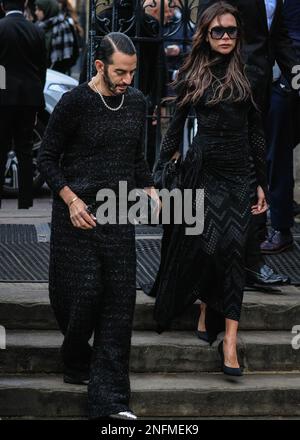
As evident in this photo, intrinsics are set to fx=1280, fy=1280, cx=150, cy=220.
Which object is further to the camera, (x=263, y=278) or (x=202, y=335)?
(x=263, y=278)

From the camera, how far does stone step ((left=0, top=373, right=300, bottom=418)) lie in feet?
21.8

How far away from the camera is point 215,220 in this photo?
22.7ft

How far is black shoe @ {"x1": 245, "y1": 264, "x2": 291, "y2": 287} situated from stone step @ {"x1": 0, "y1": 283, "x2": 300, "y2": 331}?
7.4 inches

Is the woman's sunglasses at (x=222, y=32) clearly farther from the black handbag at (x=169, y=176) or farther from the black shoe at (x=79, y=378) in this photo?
the black shoe at (x=79, y=378)

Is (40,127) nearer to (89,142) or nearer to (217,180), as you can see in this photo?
(217,180)

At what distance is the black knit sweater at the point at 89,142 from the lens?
6266 mm

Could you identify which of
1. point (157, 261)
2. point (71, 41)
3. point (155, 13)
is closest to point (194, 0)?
point (155, 13)

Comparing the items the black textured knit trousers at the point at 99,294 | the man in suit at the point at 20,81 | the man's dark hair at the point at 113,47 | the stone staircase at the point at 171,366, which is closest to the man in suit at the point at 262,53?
the stone staircase at the point at 171,366

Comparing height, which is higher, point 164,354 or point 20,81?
point 20,81

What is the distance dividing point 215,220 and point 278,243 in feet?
5.92

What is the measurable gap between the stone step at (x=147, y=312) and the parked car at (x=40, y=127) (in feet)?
14.7

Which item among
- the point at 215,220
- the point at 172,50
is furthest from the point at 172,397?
the point at 172,50
